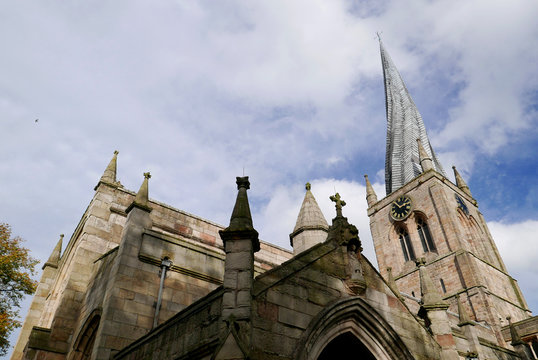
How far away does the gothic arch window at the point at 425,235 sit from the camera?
Answer: 44.6 metres

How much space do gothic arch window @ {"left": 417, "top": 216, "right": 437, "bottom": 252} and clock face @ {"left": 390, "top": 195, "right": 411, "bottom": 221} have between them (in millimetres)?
1664

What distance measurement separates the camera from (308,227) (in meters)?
18.0

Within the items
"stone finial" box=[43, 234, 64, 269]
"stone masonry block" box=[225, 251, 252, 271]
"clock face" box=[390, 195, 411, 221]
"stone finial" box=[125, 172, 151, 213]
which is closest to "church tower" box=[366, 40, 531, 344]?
"clock face" box=[390, 195, 411, 221]

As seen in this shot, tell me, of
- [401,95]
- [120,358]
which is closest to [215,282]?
[120,358]

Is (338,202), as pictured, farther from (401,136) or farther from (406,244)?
(401,136)

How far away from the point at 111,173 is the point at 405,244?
38.9 metres

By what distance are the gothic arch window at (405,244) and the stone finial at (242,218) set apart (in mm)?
42168

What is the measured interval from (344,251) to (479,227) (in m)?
46.4

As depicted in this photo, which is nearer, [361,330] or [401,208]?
[361,330]

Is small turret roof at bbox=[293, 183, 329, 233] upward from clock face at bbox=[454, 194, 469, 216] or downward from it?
downward

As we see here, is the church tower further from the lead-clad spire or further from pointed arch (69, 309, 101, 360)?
pointed arch (69, 309, 101, 360)

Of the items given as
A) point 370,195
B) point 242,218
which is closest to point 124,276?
point 242,218

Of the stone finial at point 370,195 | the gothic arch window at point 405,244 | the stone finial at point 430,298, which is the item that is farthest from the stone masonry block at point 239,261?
the stone finial at point 370,195

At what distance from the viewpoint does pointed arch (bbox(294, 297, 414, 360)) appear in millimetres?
7434
